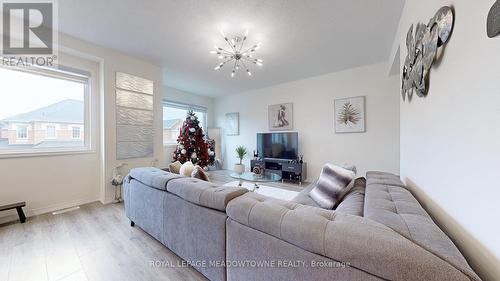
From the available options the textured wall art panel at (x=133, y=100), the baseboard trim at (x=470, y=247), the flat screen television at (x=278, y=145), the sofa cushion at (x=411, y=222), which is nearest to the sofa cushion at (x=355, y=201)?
the sofa cushion at (x=411, y=222)

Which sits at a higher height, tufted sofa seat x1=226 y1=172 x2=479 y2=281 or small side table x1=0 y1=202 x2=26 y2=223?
tufted sofa seat x1=226 y1=172 x2=479 y2=281

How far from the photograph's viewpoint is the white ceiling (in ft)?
6.59

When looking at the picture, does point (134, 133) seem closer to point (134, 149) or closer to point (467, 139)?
point (134, 149)

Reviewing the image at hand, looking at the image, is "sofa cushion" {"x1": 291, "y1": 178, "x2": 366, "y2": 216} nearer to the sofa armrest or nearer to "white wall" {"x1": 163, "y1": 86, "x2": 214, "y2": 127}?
the sofa armrest

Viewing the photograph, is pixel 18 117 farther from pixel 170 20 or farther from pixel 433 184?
pixel 433 184

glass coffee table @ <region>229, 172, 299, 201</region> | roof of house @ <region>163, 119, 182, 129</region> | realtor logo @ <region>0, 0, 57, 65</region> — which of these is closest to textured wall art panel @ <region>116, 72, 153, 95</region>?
realtor logo @ <region>0, 0, 57, 65</region>

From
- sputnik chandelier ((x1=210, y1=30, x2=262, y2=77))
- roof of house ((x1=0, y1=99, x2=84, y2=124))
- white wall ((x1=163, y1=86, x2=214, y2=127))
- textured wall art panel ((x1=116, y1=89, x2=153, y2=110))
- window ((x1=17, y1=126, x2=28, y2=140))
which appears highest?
sputnik chandelier ((x1=210, y1=30, x2=262, y2=77))

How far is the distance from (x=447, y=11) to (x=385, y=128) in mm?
3108

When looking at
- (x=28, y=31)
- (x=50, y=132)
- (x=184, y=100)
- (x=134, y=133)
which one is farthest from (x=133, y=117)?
(x=184, y=100)

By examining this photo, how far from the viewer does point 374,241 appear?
2.18ft

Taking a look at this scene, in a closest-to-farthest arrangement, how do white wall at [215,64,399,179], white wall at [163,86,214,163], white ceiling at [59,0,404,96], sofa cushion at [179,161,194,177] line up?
white ceiling at [59,0,404,96], sofa cushion at [179,161,194,177], white wall at [215,64,399,179], white wall at [163,86,214,163]

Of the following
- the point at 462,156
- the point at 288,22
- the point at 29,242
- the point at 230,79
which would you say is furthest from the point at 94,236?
the point at 230,79

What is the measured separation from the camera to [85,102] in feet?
10.0

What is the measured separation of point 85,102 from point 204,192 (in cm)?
314
